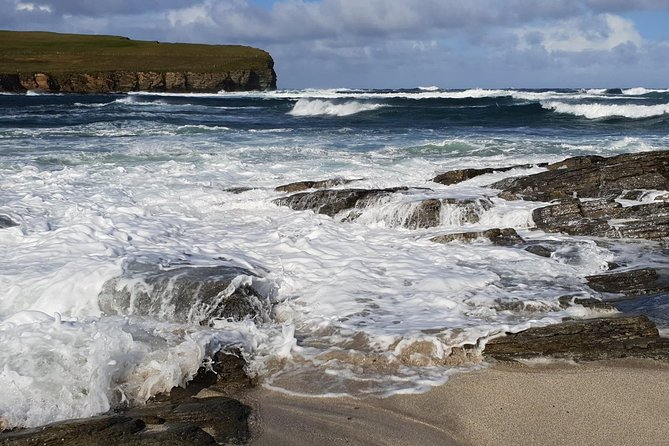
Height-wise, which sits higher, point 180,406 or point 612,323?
point 612,323

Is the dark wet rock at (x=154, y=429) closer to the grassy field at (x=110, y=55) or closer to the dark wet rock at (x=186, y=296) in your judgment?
the dark wet rock at (x=186, y=296)

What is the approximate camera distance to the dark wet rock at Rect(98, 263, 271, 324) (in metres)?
5.66

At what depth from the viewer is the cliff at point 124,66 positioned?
66.9 metres

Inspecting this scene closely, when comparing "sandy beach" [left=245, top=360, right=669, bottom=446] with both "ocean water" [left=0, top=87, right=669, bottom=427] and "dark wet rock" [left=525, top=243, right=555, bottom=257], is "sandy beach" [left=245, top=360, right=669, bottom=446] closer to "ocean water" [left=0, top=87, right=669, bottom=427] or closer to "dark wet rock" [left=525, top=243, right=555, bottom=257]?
"ocean water" [left=0, top=87, right=669, bottom=427]

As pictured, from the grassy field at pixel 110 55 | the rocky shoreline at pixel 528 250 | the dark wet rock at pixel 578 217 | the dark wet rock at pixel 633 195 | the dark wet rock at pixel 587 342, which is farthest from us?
the grassy field at pixel 110 55

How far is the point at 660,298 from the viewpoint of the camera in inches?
237

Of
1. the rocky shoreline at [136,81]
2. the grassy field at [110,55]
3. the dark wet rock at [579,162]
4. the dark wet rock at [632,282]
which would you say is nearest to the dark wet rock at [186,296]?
the dark wet rock at [632,282]

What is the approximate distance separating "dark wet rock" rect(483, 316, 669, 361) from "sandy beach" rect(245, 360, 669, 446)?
16 centimetres

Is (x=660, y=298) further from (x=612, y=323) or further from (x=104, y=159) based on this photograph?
(x=104, y=159)

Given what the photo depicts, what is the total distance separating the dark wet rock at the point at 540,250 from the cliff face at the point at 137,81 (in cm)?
6536

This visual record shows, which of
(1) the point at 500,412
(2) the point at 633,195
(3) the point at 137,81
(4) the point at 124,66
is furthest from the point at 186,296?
(4) the point at 124,66

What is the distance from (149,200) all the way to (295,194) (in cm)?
246

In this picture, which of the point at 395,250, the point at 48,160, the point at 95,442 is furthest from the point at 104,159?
the point at 95,442

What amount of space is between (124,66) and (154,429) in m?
76.1
